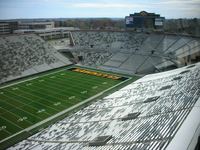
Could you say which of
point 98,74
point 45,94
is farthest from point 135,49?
point 45,94

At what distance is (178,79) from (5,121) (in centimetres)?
746

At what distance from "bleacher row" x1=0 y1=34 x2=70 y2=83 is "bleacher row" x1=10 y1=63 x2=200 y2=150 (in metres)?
8.20

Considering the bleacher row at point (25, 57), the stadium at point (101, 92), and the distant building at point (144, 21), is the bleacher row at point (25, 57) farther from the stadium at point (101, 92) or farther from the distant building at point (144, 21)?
the distant building at point (144, 21)

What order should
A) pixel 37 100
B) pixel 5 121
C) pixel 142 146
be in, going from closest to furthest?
pixel 142 146 → pixel 5 121 → pixel 37 100

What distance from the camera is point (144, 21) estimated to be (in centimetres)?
2480

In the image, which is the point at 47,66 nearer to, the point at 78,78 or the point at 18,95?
the point at 78,78

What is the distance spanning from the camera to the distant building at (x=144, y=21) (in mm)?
24036

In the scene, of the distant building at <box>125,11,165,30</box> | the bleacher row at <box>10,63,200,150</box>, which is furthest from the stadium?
the distant building at <box>125,11,165,30</box>

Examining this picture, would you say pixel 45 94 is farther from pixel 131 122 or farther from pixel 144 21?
pixel 144 21

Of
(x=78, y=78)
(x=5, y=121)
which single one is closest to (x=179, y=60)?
(x=78, y=78)

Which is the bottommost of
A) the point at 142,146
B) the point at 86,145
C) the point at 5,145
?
the point at 5,145

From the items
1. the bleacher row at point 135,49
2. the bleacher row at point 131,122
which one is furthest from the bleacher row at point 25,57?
the bleacher row at point 131,122

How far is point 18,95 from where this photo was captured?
13820 mm

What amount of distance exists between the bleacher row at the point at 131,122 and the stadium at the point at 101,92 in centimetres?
3
